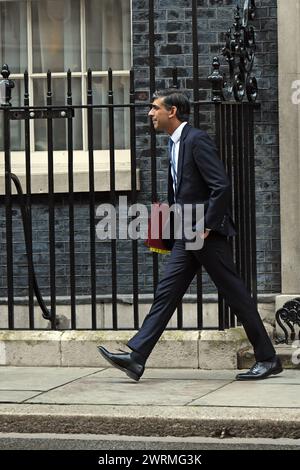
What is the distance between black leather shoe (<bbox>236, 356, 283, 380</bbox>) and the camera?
970 centimetres

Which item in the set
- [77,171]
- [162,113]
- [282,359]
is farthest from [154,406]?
[77,171]

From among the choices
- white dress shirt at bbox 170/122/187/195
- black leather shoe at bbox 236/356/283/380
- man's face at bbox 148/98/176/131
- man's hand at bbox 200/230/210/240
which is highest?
man's face at bbox 148/98/176/131

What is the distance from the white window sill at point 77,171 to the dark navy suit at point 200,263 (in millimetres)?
2131

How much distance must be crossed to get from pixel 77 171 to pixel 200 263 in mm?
2467

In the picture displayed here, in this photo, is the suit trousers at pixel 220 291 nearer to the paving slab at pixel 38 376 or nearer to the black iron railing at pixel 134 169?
the paving slab at pixel 38 376

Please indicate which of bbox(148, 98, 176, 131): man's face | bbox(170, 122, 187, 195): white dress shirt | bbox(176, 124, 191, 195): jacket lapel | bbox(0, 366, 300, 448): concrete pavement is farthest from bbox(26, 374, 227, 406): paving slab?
bbox(148, 98, 176, 131): man's face

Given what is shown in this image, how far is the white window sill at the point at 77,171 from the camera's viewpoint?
11781 mm

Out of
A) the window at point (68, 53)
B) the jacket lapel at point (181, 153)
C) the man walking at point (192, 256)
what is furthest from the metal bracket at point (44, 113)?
the window at point (68, 53)

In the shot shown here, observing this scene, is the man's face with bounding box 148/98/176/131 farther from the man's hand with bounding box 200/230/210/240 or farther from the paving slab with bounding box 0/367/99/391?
the paving slab with bounding box 0/367/99/391

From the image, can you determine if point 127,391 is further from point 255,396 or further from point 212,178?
point 212,178

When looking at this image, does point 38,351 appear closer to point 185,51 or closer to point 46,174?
point 46,174

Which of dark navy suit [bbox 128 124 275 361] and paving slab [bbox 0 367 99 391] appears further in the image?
paving slab [bbox 0 367 99 391]

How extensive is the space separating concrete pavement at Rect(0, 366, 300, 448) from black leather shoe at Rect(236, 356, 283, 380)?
71mm

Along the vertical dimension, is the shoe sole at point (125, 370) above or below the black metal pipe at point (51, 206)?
below
